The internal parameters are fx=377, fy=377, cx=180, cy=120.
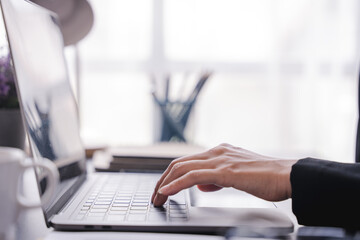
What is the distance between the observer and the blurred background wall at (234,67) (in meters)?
1.89

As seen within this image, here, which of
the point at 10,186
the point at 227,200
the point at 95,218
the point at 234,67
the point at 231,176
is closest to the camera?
the point at 10,186

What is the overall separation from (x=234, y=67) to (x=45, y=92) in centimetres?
147

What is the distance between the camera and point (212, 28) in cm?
189

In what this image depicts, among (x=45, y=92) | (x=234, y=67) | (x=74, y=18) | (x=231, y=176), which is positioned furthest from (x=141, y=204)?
(x=234, y=67)

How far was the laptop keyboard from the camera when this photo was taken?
47 cm

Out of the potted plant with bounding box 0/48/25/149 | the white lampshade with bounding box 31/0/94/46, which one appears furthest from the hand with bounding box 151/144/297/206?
the white lampshade with bounding box 31/0/94/46

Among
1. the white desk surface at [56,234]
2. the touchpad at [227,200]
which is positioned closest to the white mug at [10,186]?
the white desk surface at [56,234]

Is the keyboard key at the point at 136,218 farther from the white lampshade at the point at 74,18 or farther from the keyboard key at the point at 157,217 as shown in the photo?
the white lampshade at the point at 74,18

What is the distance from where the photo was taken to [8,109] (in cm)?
73

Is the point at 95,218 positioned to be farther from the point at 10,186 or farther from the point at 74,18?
the point at 74,18

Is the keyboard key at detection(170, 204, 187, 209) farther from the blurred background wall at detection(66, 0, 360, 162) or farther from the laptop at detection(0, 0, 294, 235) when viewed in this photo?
the blurred background wall at detection(66, 0, 360, 162)

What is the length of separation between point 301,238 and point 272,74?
5.23 feet

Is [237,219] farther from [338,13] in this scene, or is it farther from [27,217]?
[338,13]

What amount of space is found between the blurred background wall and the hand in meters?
1.29
